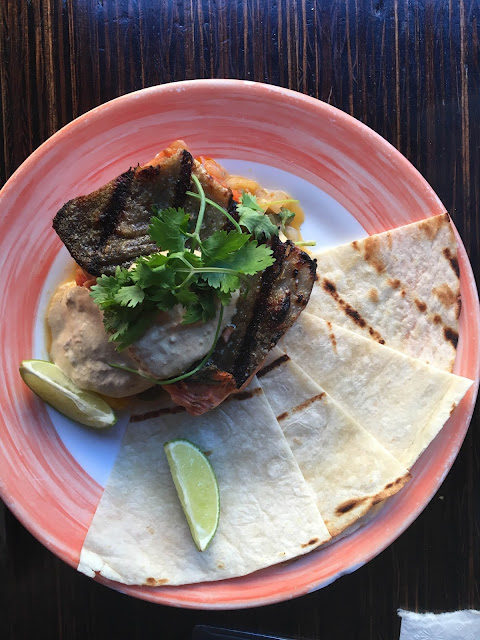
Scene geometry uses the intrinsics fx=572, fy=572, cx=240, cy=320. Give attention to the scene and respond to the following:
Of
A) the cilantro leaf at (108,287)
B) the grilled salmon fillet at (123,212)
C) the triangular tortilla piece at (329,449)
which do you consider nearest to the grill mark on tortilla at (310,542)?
the triangular tortilla piece at (329,449)

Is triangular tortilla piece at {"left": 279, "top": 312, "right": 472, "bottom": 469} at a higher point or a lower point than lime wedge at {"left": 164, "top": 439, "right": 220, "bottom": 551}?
higher

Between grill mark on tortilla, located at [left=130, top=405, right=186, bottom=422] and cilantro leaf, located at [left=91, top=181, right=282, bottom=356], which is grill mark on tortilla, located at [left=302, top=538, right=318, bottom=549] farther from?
cilantro leaf, located at [left=91, top=181, right=282, bottom=356]

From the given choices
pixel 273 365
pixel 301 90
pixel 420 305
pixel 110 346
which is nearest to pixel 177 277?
pixel 110 346

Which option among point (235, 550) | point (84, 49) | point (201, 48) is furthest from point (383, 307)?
point (84, 49)

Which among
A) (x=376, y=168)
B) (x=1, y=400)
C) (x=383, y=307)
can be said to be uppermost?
(x=376, y=168)

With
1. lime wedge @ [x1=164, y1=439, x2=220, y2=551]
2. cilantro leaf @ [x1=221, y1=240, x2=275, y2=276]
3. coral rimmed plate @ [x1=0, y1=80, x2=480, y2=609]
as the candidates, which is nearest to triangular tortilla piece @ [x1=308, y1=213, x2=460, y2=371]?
coral rimmed plate @ [x1=0, y1=80, x2=480, y2=609]

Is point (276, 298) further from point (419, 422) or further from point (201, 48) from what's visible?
point (201, 48)

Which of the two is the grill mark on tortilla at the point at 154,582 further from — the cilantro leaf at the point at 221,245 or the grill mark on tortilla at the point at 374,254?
the grill mark on tortilla at the point at 374,254
